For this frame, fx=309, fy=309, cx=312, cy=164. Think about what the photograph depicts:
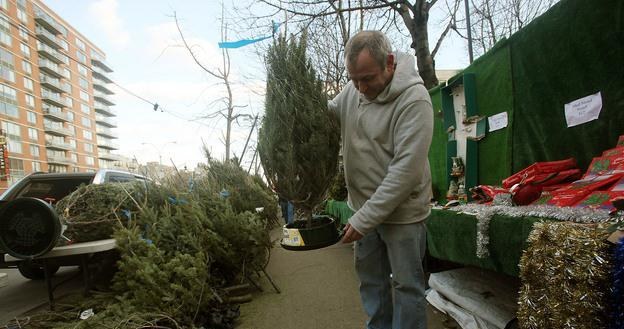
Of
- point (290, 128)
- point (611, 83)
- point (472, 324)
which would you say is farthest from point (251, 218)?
point (611, 83)

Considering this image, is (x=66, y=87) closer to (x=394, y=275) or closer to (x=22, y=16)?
(x=22, y=16)

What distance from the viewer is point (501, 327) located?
6.56ft

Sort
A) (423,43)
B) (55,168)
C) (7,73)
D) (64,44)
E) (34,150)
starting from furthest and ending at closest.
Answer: (64,44) → (55,168) → (34,150) → (7,73) → (423,43)

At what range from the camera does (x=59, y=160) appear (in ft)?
173

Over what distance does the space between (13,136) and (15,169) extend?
4341 millimetres

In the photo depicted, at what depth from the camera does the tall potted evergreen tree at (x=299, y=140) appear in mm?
1859

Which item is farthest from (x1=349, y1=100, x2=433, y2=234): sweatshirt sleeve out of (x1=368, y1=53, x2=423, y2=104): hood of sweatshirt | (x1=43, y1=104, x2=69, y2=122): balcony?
(x1=43, y1=104, x2=69, y2=122): balcony

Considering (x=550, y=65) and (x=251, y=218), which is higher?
(x=550, y=65)

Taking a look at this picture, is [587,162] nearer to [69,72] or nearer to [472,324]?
[472,324]

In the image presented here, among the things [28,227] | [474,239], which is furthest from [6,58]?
[474,239]

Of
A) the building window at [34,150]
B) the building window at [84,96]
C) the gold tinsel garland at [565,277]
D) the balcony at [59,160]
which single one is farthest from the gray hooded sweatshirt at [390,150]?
the building window at [84,96]

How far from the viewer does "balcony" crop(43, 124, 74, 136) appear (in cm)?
5119

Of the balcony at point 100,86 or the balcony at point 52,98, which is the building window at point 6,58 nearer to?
the balcony at point 52,98

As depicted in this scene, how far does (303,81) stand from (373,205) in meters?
0.95
